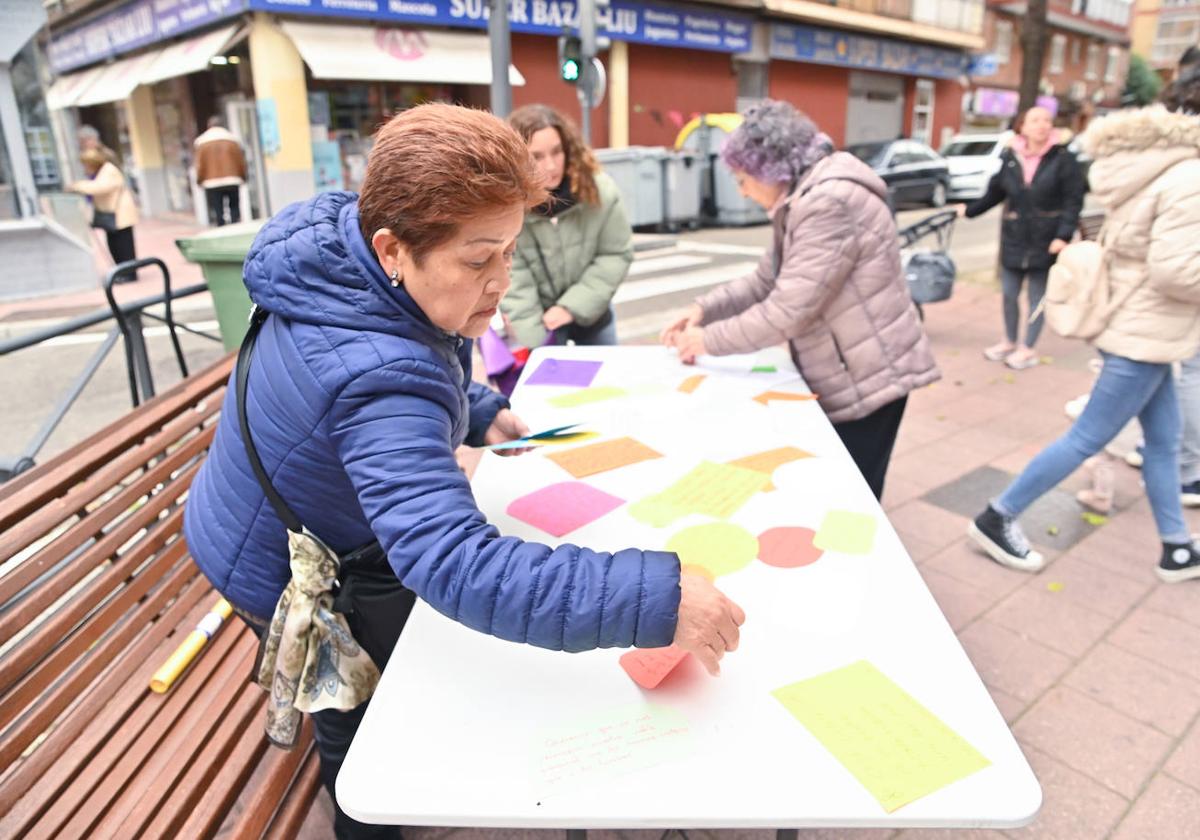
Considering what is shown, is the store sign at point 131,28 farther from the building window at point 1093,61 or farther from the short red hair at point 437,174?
the building window at point 1093,61

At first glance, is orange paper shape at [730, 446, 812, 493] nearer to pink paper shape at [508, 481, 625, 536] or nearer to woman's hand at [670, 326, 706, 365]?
pink paper shape at [508, 481, 625, 536]

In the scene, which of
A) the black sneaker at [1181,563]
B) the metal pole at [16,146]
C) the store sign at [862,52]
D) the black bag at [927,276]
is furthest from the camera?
the store sign at [862,52]

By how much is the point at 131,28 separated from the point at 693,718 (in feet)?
67.2

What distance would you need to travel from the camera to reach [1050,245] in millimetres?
5441

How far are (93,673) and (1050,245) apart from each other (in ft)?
18.7

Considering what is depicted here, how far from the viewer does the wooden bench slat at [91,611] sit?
60.4 inches

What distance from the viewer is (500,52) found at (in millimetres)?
6773

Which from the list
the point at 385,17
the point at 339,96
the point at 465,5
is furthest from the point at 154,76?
the point at 465,5

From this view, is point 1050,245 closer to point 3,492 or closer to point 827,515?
point 827,515

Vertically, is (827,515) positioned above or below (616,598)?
below

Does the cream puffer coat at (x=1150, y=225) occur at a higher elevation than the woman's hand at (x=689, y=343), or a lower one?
higher

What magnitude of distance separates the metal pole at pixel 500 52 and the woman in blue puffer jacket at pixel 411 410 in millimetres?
5755

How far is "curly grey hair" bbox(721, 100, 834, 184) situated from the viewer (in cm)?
239

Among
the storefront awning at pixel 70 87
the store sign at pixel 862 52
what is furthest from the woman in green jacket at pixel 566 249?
the storefront awning at pixel 70 87
